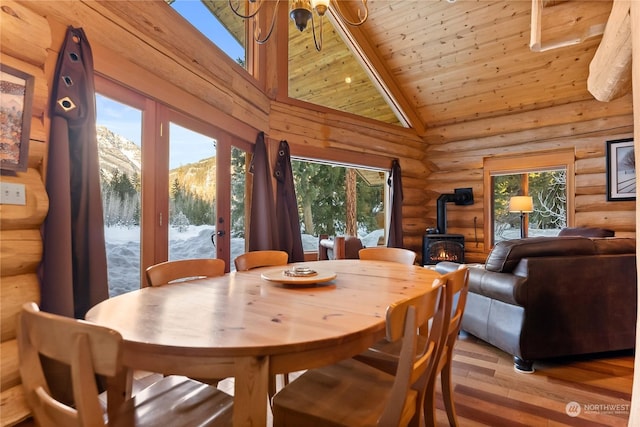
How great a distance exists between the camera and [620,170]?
4.66 m

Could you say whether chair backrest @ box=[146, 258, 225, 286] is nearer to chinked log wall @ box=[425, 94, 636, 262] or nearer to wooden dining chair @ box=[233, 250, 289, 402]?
wooden dining chair @ box=[233, 250, 289, 402]

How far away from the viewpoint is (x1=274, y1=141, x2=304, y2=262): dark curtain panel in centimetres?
422

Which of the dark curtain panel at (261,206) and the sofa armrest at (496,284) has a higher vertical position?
the dark curtain panel at (261,206)

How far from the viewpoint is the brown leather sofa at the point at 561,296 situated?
2.28 m

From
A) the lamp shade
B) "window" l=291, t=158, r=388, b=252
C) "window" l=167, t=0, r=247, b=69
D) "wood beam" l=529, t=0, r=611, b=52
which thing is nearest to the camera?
"window" l=167, t=0, r=247, b=69

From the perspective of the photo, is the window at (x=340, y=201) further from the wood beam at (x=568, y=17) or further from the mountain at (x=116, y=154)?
the wood beam at (x=568, y=17)

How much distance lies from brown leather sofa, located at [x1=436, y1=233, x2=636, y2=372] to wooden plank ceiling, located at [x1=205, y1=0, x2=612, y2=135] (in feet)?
10.8

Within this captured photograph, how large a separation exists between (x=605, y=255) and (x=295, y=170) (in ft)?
12.9

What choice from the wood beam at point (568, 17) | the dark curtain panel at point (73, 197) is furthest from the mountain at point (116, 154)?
the wood beam at point (568, 17)

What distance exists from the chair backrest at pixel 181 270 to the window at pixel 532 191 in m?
5.30

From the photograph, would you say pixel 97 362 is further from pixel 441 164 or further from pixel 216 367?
pixel 441 164

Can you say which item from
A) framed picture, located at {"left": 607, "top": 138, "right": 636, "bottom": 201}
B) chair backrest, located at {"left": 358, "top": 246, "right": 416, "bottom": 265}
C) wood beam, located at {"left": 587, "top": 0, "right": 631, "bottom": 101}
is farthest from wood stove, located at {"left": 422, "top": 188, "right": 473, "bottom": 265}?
chair backrest, located at {"left": 358, "top": 246, "right": 416, "bottom": 265}

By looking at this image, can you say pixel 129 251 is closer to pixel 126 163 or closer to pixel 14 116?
pixel 126 163

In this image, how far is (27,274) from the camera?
1683mm
